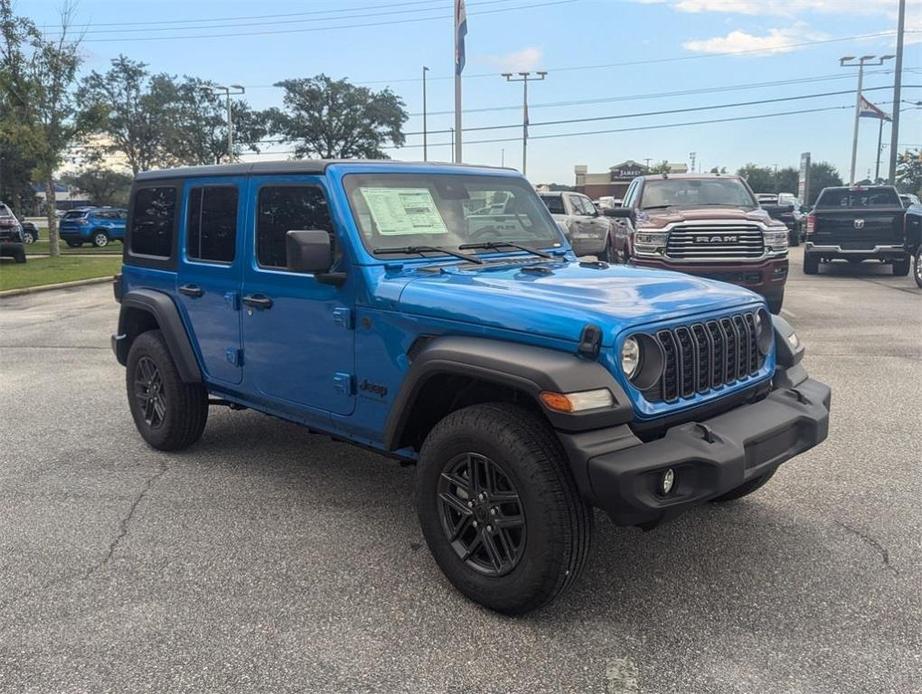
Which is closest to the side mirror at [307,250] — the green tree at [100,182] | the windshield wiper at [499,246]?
the windshield wiper at [499,246]

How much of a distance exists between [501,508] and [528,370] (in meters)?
0.62

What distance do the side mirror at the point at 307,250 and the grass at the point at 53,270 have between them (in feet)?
44.6

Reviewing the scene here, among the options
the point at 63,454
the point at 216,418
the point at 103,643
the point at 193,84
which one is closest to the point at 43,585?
the point at 103,643

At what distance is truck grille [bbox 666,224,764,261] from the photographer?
32.6ft

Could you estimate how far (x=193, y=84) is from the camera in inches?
2419

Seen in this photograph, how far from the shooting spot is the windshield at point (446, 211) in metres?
3.95

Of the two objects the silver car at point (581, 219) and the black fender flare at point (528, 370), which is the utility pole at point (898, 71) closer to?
the silver car at point (581, 219)

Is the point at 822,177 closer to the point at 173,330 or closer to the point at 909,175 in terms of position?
the point at 909,175

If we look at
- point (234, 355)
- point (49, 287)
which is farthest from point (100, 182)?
point (234, 355)

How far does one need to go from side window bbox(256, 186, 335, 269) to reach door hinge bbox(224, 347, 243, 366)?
0.56 metres

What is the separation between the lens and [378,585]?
137 inches

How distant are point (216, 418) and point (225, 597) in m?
3.07

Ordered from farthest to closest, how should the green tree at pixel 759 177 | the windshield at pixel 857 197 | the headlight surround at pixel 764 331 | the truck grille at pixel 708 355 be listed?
the green tree at pixel 759 177, the windshield at pixel 857 197, the headlight surround at pixel 764 331, the truck grille at pixel 708 355

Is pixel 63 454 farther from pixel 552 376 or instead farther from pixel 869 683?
pixel 869 683
